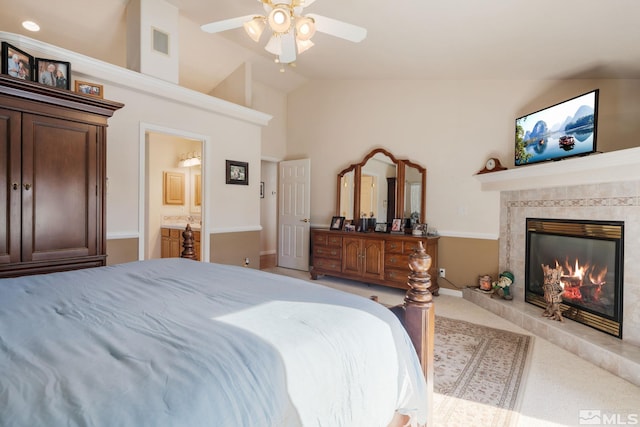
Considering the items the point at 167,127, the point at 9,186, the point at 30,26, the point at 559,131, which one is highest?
the point at 30,26

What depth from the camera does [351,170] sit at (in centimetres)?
514

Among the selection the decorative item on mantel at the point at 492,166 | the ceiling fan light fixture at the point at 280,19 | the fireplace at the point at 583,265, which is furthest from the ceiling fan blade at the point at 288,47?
the fireplace at the point at 583,265

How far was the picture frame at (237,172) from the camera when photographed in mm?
4492

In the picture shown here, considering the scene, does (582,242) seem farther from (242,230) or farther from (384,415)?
(242,230)

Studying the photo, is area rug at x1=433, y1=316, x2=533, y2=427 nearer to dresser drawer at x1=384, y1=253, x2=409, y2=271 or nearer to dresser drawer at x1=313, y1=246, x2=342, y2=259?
dresser drawer at x1=384, y1=253, x2=409, y2=271

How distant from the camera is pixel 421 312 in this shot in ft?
4.45

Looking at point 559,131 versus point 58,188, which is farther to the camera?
point 559,131

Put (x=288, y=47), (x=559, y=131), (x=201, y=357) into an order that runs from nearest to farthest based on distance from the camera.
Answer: (x=201, y=357) < (x=288, y=47) < (x=559, y=131)

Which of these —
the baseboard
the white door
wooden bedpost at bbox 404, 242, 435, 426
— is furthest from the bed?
the white door

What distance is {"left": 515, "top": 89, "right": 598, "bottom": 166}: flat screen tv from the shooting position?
278 centimetres

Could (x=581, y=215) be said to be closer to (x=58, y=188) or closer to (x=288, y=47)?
(x=288, y=47)

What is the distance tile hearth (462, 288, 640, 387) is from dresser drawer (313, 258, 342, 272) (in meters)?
2.05

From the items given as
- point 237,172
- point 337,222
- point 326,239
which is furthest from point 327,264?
point 237,172

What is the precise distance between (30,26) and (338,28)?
11.2ft
